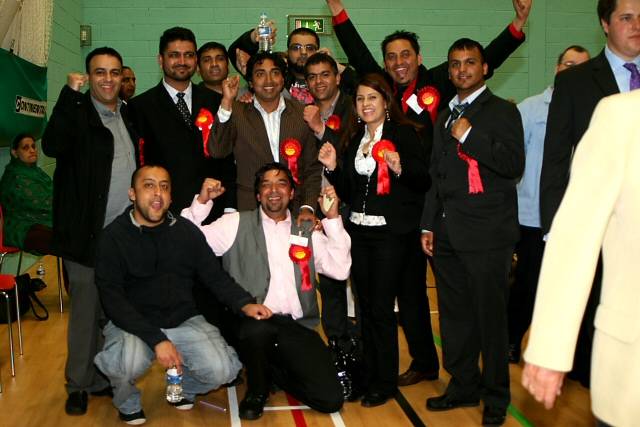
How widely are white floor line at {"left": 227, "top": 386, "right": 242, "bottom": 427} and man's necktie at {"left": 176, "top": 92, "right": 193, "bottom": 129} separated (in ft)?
4.81

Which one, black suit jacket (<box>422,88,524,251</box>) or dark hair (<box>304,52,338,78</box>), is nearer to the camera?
black suit jacket (<box>422,88,524,251</box>)

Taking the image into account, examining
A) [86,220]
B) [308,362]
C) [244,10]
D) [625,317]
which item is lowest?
[308,362]

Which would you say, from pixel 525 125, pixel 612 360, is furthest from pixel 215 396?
pixel 612 360

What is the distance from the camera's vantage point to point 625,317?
153 centimetres

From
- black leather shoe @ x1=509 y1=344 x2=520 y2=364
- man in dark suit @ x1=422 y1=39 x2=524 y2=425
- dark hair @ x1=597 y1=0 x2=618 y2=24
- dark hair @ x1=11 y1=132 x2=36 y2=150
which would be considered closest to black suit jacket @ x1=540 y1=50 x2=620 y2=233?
dark hair @ x1=597 y1=0 x2=618 y2=24

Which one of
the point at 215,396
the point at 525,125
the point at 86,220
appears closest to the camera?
the point at 86,220

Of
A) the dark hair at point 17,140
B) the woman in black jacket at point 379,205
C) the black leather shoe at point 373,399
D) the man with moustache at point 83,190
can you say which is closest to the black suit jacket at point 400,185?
the woman in black jacket at point 379,205

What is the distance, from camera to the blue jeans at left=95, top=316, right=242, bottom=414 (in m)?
3.77

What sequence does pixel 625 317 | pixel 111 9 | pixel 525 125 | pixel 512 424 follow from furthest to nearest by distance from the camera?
1. pixel 111 9
2. pixel 525 125
3. pixel 512 424
4. pixel 625 317

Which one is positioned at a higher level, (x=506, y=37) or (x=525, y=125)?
(x=506, y=37)

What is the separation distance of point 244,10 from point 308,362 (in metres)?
5.88

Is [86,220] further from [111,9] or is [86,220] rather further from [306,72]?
[111,9]

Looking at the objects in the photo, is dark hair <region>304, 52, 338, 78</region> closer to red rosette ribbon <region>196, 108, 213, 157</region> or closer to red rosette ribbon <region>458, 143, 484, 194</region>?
red rosette ribbon <region>196, 108, 213, 157</region>

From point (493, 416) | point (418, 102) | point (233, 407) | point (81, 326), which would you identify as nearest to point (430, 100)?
point (418, 102)
